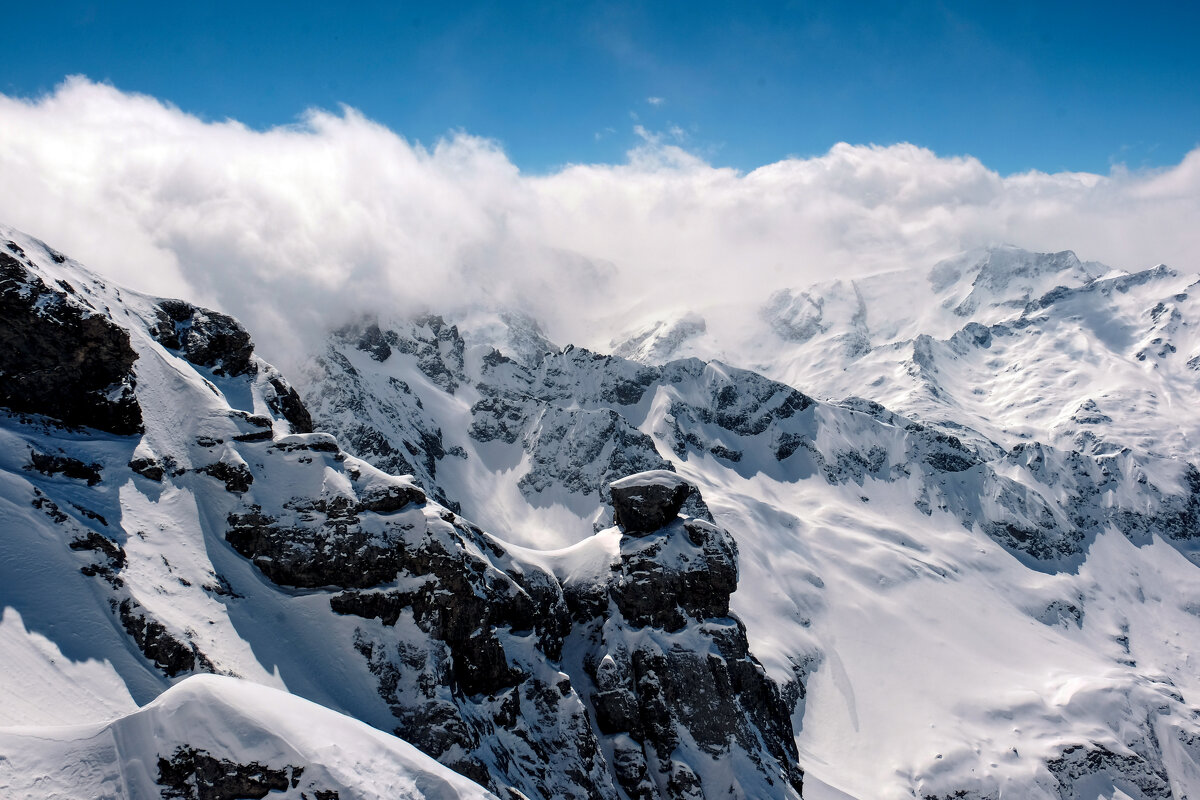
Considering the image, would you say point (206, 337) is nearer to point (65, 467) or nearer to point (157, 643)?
point (65, 467)

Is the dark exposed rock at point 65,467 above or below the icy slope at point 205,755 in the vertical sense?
above

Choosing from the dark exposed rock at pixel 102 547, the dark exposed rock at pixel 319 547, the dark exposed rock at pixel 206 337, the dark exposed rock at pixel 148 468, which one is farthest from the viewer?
the dark exposed rock at pixel 206 337

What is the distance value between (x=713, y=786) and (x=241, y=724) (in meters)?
47.3

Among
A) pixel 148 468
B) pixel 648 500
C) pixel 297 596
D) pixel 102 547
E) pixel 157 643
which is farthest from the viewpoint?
pixel 648 500

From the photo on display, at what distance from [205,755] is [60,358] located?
38.6 meters

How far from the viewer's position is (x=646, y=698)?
71.4 metres

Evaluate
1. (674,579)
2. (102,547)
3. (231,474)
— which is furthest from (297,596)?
(674,579)

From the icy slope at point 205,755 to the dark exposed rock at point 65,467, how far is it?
26.1 meters

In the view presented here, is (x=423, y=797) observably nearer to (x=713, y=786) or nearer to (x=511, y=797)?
(x=511, y=797)

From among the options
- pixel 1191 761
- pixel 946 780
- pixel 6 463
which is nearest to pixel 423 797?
pixel 6 463

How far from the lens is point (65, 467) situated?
5444 cm

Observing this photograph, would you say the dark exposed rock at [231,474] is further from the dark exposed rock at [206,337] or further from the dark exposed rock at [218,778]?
the dark exposed rock at [218,778]

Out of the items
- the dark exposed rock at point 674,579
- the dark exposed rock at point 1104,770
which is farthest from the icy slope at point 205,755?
the dark exposed rock at point 1104,770

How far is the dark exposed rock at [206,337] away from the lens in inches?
3083
